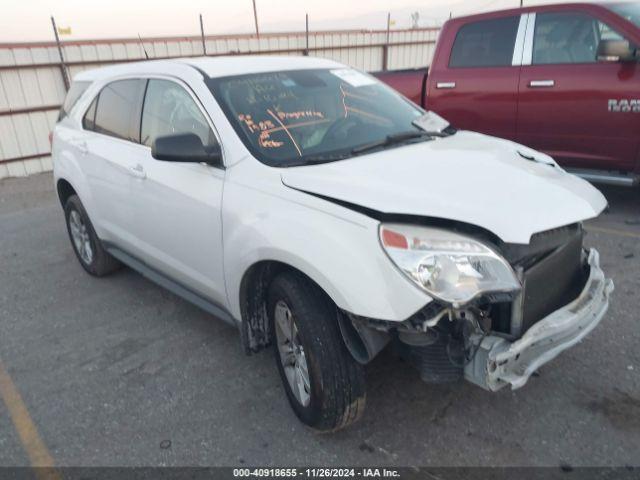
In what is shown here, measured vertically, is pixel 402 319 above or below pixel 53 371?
above

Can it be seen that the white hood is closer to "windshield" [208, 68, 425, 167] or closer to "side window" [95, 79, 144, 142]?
"windshield" [208, 68, 425, 167]

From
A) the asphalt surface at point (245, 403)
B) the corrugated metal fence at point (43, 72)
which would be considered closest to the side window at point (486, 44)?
the asphalt surface at point (245, 403)

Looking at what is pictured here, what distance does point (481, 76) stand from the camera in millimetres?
5895

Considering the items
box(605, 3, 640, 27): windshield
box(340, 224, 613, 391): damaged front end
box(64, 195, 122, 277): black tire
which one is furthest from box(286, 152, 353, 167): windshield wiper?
box(605, 3, 640, 27): windshield

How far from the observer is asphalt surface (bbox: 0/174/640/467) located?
252cm

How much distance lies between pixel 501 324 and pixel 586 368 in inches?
43.9

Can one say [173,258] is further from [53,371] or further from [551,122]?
[551,122]

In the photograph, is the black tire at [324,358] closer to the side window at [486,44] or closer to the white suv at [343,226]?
the white suv at [343,226]

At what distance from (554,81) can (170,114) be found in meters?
3.96

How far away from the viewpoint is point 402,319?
2053 mm

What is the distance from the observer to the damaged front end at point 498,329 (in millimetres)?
2119

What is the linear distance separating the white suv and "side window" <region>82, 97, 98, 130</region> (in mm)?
589

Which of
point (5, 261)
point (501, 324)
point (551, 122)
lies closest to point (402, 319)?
point (501, 324)

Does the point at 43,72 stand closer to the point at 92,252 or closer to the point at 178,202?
the point at 92,252
